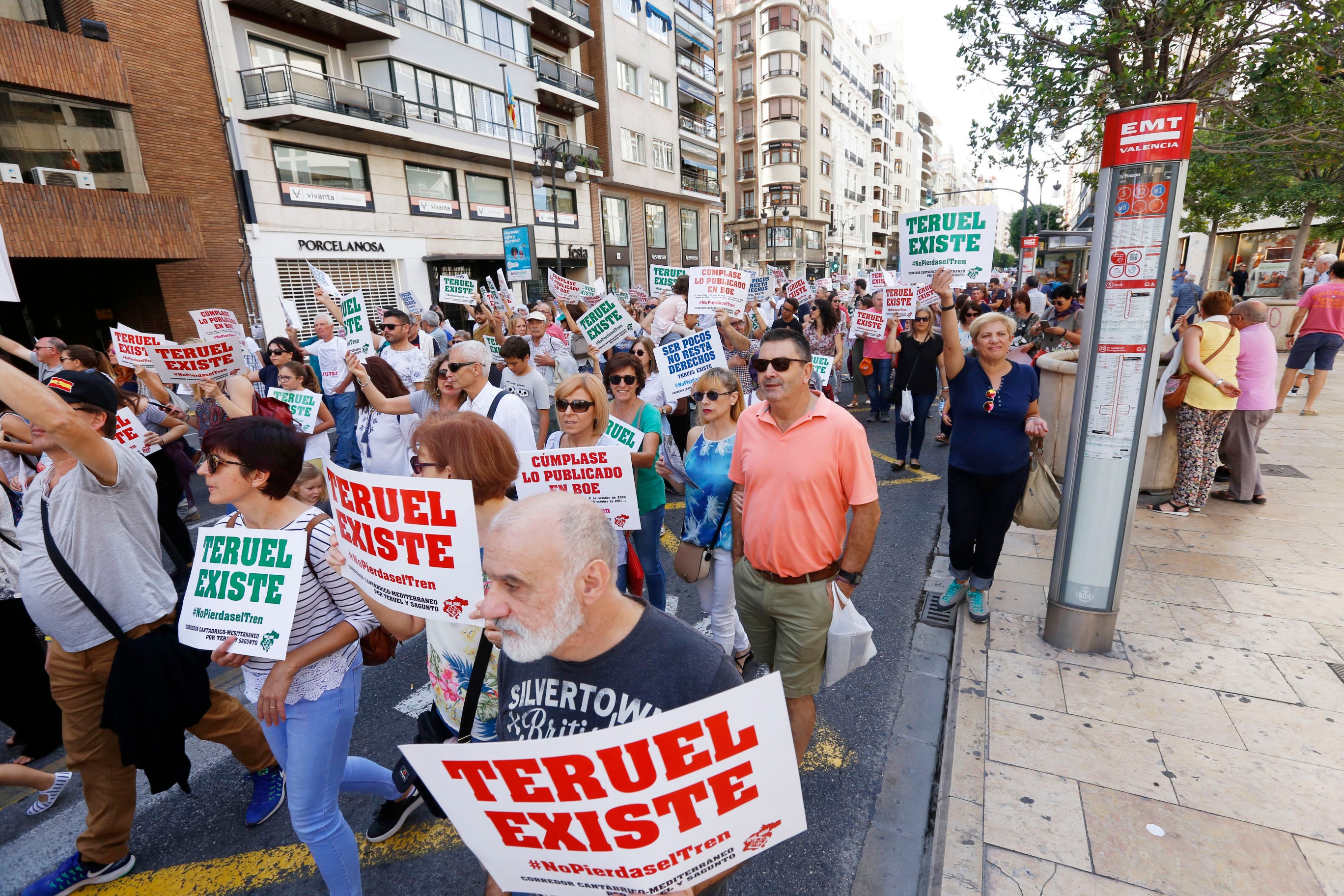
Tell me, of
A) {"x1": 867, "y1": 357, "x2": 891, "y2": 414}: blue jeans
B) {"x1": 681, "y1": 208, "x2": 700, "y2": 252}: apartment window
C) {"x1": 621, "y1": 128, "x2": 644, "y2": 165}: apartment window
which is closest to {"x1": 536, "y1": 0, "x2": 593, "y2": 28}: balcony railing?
{"x1": 621, "y1": 128, "x2": 644, "y2": 165}: apartment window

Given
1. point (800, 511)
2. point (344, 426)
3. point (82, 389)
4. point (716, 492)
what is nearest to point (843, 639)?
point (800, 511)

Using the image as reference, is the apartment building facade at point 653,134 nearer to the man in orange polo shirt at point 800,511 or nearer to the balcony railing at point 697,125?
the balcony railing at point 697,125

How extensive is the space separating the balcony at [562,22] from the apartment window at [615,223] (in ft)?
22.6

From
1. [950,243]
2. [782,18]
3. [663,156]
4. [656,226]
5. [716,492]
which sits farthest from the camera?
[782,18]

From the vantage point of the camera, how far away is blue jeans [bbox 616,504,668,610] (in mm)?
4273

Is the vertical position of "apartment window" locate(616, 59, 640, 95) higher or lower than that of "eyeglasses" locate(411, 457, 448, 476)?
higher

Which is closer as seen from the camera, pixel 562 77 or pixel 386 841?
pixel 386 841

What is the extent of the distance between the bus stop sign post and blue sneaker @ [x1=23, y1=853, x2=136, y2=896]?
504 cm

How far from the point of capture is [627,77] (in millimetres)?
33062

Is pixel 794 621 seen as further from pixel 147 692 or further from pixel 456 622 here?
pixel 147 692

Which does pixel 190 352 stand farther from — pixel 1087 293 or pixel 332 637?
pixel 1087 293

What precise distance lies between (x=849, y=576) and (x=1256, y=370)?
5784mm

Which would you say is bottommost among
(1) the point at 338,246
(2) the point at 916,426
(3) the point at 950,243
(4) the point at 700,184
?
(2) the point at 916,426

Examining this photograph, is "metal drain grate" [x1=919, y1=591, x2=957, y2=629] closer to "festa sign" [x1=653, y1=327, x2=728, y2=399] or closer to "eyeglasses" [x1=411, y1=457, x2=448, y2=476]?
"festa sign" [x1=653, y1=327, x2=728, y2=399]
